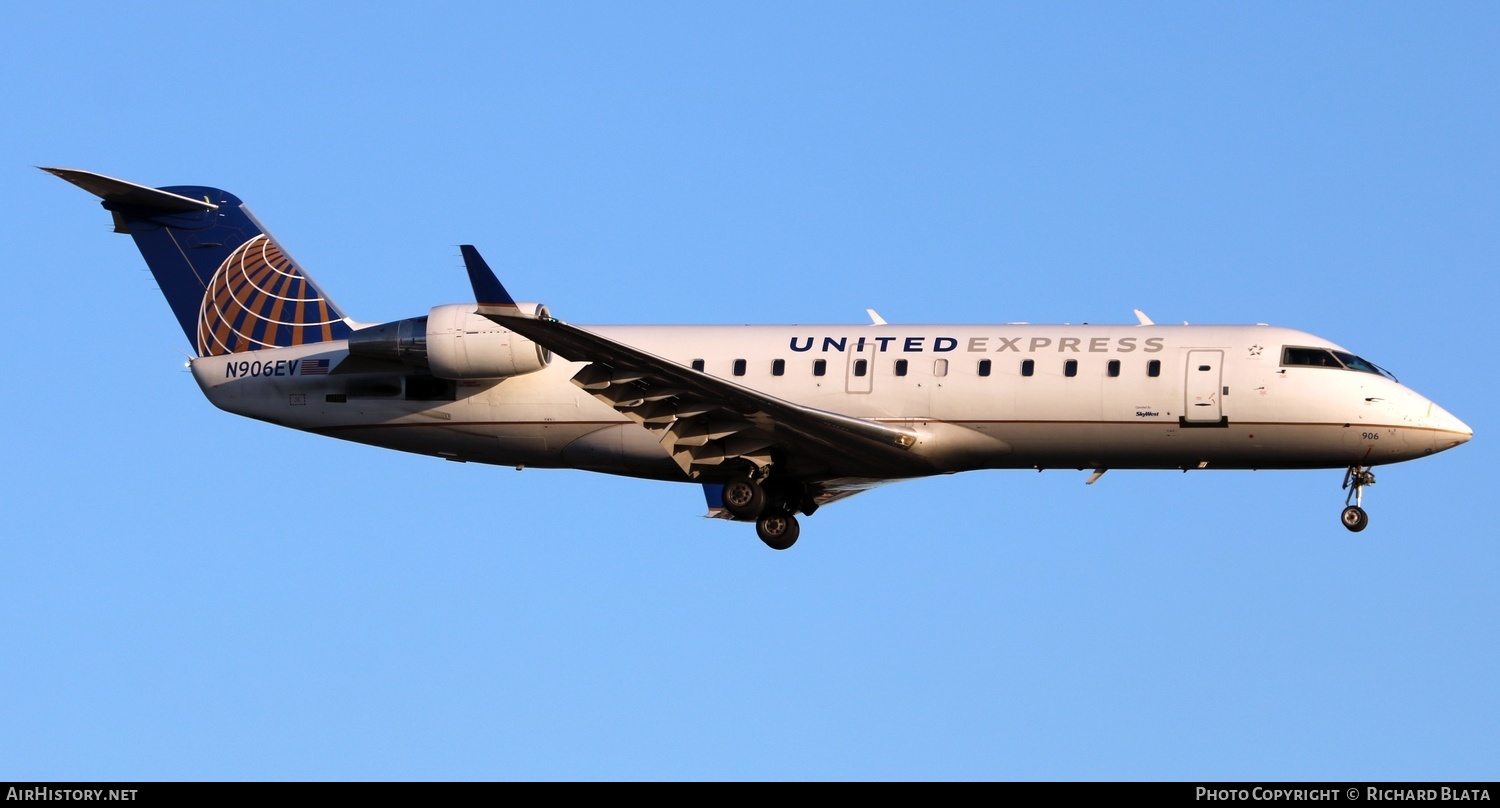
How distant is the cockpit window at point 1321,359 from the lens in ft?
102

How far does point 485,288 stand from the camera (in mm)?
28734

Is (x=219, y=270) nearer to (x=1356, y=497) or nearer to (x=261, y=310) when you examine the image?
(x=261, y=310)

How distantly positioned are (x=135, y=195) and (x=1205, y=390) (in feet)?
59.3

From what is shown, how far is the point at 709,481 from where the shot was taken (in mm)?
32938

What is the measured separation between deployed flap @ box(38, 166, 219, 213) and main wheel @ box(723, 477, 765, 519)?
10712 mm

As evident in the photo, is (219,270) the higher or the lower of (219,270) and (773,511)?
the higher

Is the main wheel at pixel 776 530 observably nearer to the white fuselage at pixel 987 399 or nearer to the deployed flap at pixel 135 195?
the white fuselage at pixel 987 399

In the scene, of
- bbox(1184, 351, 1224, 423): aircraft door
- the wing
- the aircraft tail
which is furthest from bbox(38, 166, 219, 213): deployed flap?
bbox(1184, 351, 1224, 423): aircraft door

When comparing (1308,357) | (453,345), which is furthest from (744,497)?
(1308,357)

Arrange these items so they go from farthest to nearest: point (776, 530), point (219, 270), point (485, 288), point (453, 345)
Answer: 1. point (219, 270)
2. point (776, 530)
3. point (453, 345)
4. point (485, 288)

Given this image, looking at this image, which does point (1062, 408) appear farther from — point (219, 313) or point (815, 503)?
point (219, 313)

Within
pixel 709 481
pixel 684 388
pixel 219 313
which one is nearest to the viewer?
pixel 684 388
